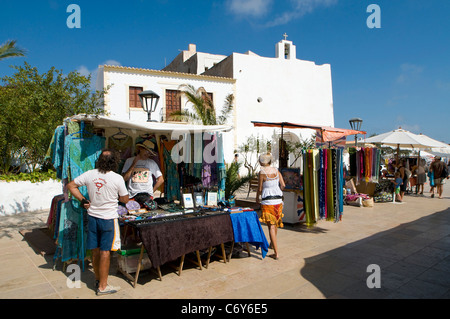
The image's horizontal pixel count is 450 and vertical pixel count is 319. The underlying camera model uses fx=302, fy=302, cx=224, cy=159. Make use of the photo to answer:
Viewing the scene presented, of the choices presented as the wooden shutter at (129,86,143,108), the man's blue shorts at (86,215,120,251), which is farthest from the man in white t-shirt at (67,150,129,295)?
the wooden shutter at (129,86,143,108)

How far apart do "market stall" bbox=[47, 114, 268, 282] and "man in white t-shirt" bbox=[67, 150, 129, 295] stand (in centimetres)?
35

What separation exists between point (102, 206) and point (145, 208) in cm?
142

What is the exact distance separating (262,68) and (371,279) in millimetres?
17212

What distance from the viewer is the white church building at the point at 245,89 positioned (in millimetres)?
15273

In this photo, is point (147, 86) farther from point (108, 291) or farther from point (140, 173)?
point (108, 291)

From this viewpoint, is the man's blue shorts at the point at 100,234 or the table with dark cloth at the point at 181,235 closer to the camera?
the man's blue shorts at the point at 100,234

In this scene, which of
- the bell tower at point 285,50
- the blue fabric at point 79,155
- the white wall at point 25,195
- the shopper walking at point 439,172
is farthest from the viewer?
the bell tower at point 285,50

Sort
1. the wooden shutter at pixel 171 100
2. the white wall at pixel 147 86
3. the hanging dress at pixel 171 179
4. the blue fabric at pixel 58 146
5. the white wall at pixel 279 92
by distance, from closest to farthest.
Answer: the blue fabric at pixel 58 146 < the hanging dress at pixel 171 179 < the white wall at pixel 147 86 < the wooden shutter at pixel 171 100 < the white wall at pixel 279 92

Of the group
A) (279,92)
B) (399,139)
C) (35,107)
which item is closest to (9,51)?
(35,107)

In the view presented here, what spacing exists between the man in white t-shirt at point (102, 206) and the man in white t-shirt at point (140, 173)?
143 cm

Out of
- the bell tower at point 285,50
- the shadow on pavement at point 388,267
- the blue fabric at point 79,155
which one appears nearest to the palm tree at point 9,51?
the blue fabric at point 79,155

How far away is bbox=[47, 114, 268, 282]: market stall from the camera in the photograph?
366 cm

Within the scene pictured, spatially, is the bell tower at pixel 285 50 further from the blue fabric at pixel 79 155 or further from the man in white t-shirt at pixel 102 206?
the man in white t-shirt at pixel 102 206

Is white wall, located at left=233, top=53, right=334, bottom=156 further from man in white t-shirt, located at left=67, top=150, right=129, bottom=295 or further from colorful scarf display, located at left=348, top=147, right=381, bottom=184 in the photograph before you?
man in white t-shirt, located at left=67, top=150, right=129, bottom=295
